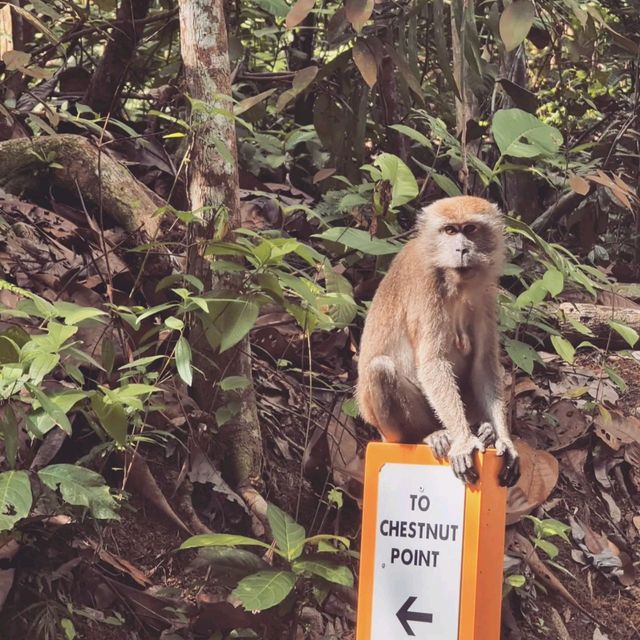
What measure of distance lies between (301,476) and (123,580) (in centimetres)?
110

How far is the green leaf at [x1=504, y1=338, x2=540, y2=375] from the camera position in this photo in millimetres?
5629

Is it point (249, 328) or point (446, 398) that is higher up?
point (249, 328)

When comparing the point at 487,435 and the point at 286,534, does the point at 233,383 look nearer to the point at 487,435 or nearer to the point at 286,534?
the point at 286,534

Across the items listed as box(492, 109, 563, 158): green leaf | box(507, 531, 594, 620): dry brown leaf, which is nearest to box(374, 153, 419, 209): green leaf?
box(492, 109, 563, 158): green leaf

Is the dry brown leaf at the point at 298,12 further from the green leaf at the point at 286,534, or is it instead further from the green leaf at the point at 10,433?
the green leaf at the point at 286,534

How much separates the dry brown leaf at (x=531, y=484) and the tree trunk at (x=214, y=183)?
1484 millimetres

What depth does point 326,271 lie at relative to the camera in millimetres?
5152

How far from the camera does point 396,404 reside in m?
4.32

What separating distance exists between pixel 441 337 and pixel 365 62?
59.3 inches

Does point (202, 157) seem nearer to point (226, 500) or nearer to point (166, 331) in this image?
point (166, 331)

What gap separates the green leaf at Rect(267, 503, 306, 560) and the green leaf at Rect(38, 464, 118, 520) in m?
0.74

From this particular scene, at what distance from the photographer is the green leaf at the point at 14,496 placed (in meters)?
3.54

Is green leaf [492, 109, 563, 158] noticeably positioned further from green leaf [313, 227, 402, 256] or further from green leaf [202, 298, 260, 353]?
green leaf [202, 298, 260, 353]

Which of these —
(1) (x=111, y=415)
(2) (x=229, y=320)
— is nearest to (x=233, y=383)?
(2) (x=229, y=320)
